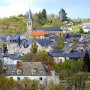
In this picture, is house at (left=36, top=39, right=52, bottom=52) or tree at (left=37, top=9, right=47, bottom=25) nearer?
house at (left=36, top=39, right=52, bottom=52)

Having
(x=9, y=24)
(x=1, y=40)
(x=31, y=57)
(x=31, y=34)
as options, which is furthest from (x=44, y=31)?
(x=31, y=57)

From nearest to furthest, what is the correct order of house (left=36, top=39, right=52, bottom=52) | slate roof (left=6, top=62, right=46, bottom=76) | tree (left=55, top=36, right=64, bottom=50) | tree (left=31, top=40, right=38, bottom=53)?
slate roof (left=6, top=62, right=46, bottom=76) < tree (left=31, top=40, right=38, bottom=53) < house (left=36, top=39, right=52, bottom=52) < tree (left=55, top=36, right=64, bottom=50)

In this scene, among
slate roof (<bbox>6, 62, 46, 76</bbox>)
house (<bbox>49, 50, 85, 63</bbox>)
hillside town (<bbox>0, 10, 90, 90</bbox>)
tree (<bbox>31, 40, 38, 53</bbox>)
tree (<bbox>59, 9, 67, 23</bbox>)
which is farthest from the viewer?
tree (<bbox>59, 9, 67, 23</bbox>)

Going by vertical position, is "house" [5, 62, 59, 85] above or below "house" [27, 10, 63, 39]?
below

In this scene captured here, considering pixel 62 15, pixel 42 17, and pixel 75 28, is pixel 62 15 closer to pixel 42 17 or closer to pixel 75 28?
pixel 42 17

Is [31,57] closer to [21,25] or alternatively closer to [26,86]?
[26,86]

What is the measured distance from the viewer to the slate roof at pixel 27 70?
53500 mm

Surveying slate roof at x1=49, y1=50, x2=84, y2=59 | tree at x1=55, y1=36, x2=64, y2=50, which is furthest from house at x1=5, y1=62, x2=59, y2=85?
tree at x1=55, y1=36, x2=64, y2=50

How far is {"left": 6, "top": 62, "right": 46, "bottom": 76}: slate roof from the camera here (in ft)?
176

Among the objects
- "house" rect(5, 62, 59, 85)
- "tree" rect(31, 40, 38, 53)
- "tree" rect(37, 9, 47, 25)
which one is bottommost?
"house" rect(5, 62, 59, 85)

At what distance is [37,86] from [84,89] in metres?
5.48

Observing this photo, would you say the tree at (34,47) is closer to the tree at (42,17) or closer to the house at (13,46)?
the house at (13,46)

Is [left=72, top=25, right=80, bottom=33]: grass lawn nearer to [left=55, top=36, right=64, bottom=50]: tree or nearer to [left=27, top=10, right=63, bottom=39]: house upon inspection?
[left=27, top=10, right=63, bottom=39]: house

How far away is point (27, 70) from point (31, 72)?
0.65 metres
